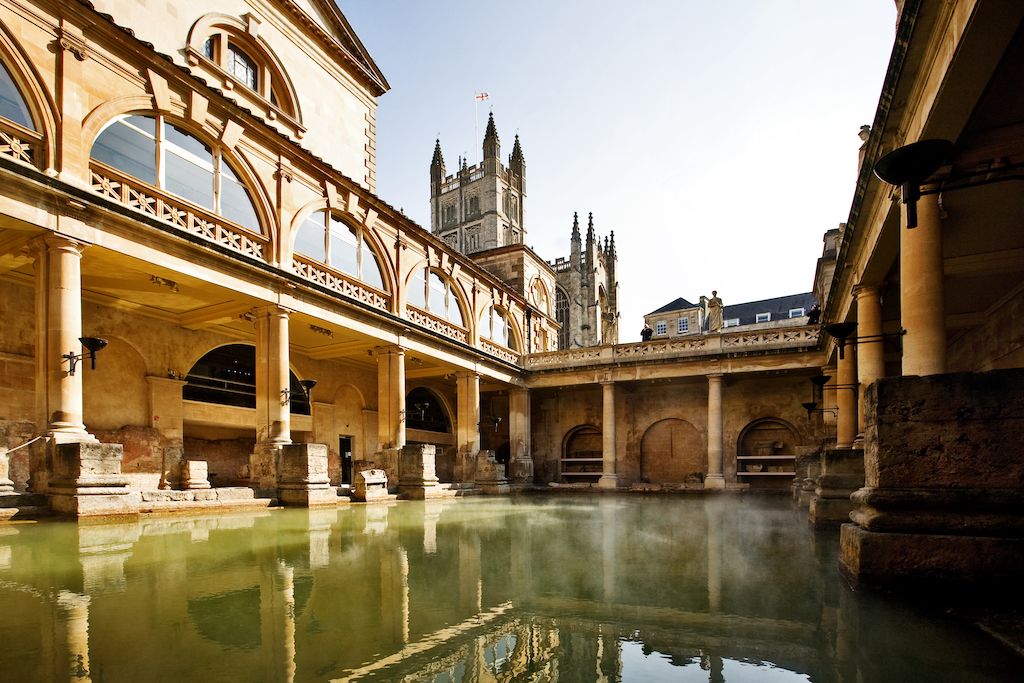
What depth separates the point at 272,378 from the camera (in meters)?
14.4

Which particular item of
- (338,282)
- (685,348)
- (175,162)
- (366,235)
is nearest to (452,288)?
(366,235)

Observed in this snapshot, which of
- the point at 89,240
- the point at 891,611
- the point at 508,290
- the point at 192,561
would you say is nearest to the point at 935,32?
the point at 891,611

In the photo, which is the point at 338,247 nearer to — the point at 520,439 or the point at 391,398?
the point at 391,398

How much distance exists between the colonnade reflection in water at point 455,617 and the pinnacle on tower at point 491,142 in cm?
5897

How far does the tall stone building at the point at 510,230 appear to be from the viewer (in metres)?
54.5

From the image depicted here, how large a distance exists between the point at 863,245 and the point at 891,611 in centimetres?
852

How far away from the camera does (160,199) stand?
12648 mm

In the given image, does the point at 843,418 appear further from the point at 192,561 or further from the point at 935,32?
the point at 192,561

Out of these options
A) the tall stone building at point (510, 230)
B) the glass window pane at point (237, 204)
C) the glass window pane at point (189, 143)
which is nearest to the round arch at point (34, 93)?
the glass window pane at point (189, 143)

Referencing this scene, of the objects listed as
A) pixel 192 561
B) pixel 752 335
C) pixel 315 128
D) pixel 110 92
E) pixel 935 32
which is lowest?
pixel 192 561

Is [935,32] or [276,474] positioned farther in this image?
[276,474]

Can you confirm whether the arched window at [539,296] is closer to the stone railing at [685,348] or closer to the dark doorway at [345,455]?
the stone railing at [685,348]

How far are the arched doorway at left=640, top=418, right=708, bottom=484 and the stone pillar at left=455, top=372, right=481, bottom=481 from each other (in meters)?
9.34

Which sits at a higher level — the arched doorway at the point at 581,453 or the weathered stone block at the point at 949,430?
the weathered stone block at the point at 949,430
